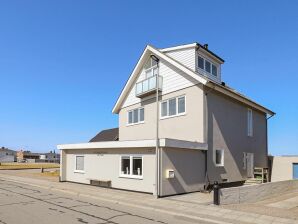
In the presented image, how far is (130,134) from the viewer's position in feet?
92.7

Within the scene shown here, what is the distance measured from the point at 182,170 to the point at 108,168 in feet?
16.8

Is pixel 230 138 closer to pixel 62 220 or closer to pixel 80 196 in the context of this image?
pixel 80 196

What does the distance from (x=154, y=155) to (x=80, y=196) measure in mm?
4455

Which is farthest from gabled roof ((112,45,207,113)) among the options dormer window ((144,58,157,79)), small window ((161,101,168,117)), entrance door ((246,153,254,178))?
entrance door ((246,153,254,178))

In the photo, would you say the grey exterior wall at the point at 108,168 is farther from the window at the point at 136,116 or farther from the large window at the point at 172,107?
the window at the point at 136,116

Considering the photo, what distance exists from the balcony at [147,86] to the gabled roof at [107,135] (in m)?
9.61

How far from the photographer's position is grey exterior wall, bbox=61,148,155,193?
18.3m

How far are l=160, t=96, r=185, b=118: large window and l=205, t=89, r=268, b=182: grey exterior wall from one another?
79.7 inches

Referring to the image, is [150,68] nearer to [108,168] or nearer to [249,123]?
[108,168]

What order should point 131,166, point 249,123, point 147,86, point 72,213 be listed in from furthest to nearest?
point 249,123, point 147,86, point 131,166, point 72,213

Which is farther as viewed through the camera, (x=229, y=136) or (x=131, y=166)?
(x=229, y=136)

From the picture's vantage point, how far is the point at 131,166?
1958 cm

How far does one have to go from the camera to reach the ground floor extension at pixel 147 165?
17562 mm

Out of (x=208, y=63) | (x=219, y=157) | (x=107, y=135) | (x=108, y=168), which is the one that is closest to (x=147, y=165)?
(x=108, y=168)
